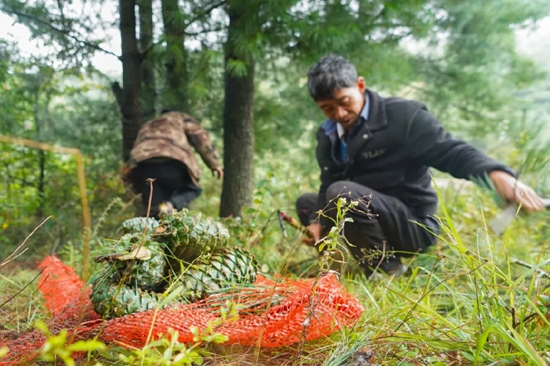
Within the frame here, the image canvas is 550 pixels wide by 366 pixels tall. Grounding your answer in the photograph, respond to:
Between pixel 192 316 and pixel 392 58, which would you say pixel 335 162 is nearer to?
pixel 392 58

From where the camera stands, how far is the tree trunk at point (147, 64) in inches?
141

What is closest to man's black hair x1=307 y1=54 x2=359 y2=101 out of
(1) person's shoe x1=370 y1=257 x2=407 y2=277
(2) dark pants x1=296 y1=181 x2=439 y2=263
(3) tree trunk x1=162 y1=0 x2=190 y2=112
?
(2) dark pants x1=296 y1=181 x2=439 y2=263

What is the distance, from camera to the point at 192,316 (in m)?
1.34

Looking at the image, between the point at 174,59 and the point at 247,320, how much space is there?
2836 mm

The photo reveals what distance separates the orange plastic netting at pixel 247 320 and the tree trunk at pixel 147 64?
2.59m

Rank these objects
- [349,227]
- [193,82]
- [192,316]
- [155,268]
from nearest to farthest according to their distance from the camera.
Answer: [192,316]
[155,268]
[349,227]
[193,82]

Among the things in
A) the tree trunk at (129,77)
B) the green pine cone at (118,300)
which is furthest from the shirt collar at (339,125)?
the green pine cone at (118,300)

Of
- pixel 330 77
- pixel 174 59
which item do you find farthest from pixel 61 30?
pixel 330 77

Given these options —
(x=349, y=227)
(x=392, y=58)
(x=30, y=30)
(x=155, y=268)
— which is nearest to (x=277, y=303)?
(x=155, y=268)

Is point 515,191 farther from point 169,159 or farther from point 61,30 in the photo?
point 61,30

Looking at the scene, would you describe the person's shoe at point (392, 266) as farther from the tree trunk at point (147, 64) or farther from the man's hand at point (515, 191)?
the tree trunk at point (147, 64)

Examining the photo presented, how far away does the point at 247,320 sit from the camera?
53.1 inches

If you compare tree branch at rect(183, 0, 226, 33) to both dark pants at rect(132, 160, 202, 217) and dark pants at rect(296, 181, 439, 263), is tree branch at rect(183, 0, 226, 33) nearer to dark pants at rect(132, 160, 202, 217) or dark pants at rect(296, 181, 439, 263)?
dark pants at rect(132, 160, 202, 217)

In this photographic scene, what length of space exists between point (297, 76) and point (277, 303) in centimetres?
372
